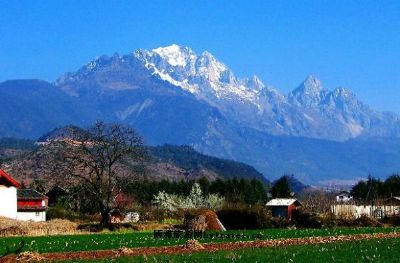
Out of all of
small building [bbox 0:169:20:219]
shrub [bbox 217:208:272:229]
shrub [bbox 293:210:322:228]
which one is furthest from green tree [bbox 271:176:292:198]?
small building [bbox 0:169:20:219]

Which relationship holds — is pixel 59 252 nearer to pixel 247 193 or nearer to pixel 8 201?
pixel 8 201

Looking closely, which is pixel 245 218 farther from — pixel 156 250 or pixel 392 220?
pixel 156 250

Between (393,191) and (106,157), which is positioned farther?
(393,191)

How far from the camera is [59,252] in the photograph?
114ft

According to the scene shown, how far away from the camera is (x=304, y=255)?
28.5m

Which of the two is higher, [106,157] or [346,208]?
[106,157]

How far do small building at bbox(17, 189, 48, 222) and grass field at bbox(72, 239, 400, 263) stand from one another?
6323 centimetres

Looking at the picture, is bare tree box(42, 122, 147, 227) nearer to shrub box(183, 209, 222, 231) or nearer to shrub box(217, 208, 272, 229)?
shrub box(217, 208, 272, 229)

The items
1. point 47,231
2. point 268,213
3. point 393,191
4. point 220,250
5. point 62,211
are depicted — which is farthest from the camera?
point 393,191

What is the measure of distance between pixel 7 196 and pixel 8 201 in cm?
48

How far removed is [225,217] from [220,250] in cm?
3496

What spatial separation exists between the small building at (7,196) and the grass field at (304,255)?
43828 millimetres

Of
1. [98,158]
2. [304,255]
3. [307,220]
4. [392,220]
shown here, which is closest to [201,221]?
[307,220]

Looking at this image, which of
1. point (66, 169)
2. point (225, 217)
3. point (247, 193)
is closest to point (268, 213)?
point (225, 217)
